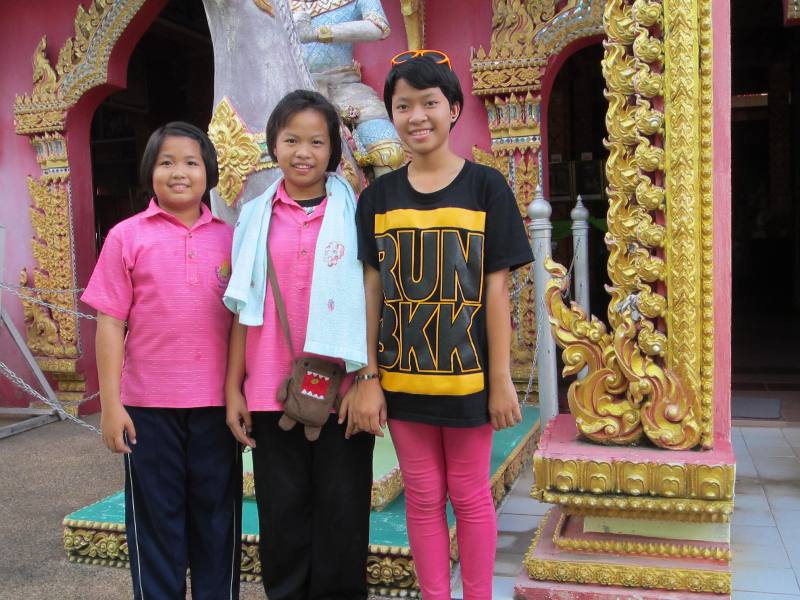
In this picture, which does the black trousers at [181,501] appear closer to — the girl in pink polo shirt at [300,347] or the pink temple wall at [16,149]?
the girl in pink polo shirt at [300,347]

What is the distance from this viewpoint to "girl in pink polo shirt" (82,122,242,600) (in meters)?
1.92

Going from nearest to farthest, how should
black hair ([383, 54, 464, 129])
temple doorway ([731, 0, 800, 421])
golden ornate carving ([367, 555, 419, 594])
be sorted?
black hair ([383, 54, 464, 129]), golden ornate carving ([367, 555, 419, 594]), temple doorway ([731, 0, 800, 421])

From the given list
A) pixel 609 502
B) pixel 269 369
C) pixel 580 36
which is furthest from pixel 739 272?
pixel 269 369

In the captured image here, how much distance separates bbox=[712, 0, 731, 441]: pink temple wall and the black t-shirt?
89 cm

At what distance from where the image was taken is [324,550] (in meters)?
1.99

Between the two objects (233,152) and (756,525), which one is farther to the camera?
(756,525)

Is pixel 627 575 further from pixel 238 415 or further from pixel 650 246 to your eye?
pixel 238 415

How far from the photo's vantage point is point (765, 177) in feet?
39.8

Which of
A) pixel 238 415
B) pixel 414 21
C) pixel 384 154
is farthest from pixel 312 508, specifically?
pixel 414 21

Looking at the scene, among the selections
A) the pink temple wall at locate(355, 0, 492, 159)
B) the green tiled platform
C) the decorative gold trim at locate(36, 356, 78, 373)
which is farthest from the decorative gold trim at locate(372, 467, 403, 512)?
the decorative gold trim at locate(36, 356, 78, 373)

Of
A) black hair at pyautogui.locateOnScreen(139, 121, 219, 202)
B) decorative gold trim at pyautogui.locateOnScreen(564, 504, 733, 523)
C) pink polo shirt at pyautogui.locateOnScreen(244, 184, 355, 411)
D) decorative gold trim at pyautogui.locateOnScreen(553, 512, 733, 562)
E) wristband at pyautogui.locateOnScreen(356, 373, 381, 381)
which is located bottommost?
decorative gold trim at pyautogui.locateOnScreen(553, 512, 733, 562)

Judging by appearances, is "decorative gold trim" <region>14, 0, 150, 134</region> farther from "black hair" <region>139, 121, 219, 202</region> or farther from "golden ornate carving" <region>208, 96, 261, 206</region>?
"black hair" <region>139, 121, 219, 202</region>

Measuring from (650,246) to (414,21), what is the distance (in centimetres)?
311

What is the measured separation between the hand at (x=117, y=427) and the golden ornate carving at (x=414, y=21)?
3.67 metres
